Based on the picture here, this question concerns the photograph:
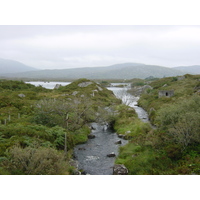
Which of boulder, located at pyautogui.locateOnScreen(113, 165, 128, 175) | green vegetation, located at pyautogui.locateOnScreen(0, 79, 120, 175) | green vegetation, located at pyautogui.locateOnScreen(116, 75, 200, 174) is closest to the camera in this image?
green vegetation, located at pyautogui.locateOnScreen(0, 79, 120, 175)

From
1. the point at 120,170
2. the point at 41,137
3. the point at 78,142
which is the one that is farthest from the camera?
the point at 78,142

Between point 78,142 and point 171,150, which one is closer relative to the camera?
point 171,150

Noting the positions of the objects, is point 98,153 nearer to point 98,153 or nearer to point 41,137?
point 98,153

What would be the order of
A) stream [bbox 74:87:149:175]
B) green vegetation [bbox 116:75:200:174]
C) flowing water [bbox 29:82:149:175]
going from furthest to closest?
flowing water [bbox 29:82:149:175]
stream [bbox 74:87:149:175]
green vegetation [bbox 116:75:200:174]

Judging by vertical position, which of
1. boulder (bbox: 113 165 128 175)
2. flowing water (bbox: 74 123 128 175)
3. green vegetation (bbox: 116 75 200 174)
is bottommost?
flowing water (bbox: 74 123 128 175)

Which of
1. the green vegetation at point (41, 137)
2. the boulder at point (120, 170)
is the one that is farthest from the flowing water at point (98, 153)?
the green vegetation at point (41, 137)

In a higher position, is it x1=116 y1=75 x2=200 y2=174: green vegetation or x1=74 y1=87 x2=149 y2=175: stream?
x1=116 y1=75 x2=200 y2=174: green vegetation

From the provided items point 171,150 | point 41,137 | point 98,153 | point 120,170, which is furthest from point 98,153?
point 171,150

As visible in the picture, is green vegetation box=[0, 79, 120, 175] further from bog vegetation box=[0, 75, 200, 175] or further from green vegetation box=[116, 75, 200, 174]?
green vegetation box=[116, 75, 200, 174]

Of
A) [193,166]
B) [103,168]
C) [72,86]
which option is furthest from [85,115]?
[72,86]

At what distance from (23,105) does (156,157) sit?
34.6 metres

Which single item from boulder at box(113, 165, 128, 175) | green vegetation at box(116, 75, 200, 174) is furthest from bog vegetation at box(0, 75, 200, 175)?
boulder at box(113, 165, 128, 175)

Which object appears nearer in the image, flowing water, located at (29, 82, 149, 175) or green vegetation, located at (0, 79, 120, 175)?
green vegetation, located at (0, 79, 120, 175)

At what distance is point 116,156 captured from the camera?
83.3 ft
